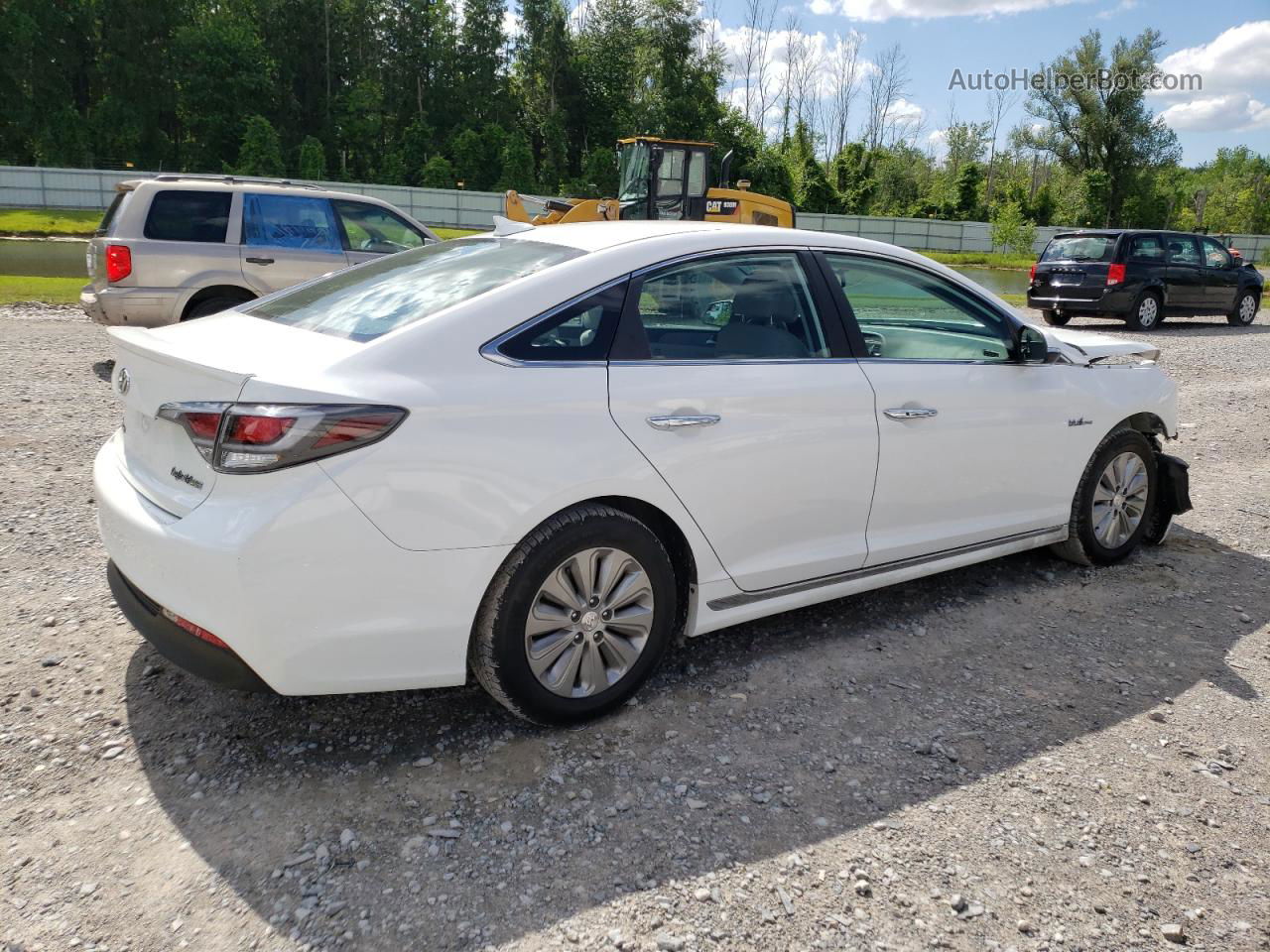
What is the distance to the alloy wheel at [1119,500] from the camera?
4945mm

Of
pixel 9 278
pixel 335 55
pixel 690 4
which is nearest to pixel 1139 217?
pixel 690 4

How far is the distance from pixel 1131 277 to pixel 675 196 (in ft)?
26.1

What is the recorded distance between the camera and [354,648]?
280cm

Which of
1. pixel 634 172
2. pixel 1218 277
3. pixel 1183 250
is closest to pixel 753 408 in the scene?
pixel 634 172

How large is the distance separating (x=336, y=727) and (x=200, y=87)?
57.8 m

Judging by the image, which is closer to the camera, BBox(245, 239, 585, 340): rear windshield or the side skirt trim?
BBox(245, 239, 585, 340): rear windshield

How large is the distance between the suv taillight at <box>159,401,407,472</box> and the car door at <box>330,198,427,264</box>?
8.19m

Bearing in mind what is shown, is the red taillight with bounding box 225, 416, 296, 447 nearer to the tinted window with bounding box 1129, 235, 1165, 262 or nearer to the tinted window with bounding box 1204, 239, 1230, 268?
the tinted window with bounding box 1129, 235, 1165, 262

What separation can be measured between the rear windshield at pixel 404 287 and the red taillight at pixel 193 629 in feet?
3.12

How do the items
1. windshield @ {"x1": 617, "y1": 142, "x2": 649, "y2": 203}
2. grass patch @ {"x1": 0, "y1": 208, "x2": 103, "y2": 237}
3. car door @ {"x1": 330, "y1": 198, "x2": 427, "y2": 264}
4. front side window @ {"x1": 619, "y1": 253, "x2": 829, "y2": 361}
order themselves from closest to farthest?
1. front side window @ {"x1": 619, "y1": 253, "x2": 829, "y2": 361}
2. car door @ {"x1": 330, "y1": 198, "x2": 427, "y2": 264}
3. windshield @ {"x1": 617, "y1": 142, "x2": 649, "y2": 203}
4. grass patch @ {"x1": 0, "y1": 208, "x2": 103, "y2": 237}

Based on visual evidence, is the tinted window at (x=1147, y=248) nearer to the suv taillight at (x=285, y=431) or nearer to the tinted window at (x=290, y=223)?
the tinted window at (x=290, y=223)

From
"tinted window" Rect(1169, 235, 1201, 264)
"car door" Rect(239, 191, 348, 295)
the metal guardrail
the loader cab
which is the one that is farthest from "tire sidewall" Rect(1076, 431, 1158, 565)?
the metal guardrail

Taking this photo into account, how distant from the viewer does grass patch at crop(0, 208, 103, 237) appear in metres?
31.1

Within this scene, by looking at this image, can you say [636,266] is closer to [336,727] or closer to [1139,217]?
[336,727]
